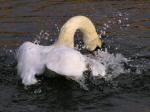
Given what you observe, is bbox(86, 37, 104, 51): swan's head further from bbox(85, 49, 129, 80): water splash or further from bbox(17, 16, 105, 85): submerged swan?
bbox(17, 16, 105, 85): submerged swan

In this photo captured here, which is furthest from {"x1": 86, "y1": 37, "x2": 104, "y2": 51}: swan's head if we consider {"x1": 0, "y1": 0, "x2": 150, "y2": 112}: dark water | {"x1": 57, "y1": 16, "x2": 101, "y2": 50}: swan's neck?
{"x1": 0, "y1": 0, "x2": 150, "y2": 112}: dark water

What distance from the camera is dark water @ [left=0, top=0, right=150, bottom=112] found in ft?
24.7

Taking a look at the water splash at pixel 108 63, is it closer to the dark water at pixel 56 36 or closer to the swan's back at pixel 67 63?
the dark water at pixel 56 36

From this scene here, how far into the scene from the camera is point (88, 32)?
30.3ft

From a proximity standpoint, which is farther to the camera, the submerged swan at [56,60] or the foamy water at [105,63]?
the foamy water at [105,63]

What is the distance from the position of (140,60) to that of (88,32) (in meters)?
0.91

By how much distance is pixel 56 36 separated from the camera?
423 inches

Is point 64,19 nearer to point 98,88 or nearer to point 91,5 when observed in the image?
point 91,5

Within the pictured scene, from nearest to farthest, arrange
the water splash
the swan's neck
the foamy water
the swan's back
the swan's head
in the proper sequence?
1. the swan's back
2. the foamy water
3. the water splash
4. the swan's neck
5. the swan's head

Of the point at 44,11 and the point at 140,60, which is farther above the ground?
the point at 44,11

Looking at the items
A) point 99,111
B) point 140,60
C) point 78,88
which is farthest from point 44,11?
point 99,111

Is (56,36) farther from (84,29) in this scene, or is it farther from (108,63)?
(108,63)

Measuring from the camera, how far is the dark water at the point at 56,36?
7.52 metres

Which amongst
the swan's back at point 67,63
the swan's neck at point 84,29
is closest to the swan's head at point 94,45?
the swan's neck at point 84,29
